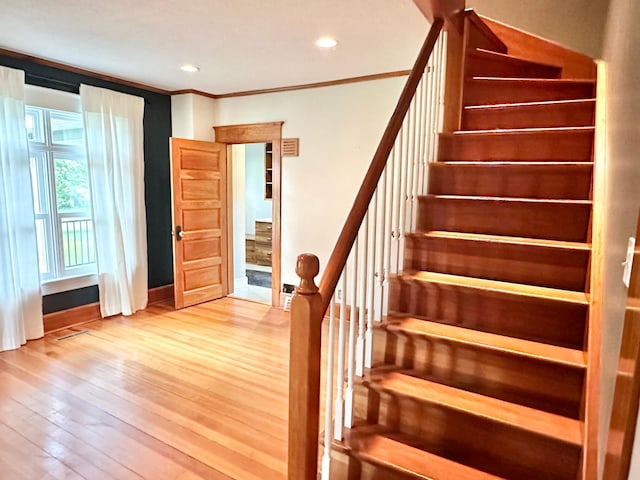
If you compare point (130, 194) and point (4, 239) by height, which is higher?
point (130, 194)

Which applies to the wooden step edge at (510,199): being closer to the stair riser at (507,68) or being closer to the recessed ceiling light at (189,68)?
the stair riser at (507,68)

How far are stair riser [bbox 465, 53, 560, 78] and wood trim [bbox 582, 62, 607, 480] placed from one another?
3.25ft

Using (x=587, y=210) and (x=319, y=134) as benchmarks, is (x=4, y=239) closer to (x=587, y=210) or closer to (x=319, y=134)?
(x=319, y=134)

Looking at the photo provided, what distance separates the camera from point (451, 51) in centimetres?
272

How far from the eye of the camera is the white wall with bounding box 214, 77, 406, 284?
4.05 meters

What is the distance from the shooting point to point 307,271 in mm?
1322

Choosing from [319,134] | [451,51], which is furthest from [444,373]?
[319,134]

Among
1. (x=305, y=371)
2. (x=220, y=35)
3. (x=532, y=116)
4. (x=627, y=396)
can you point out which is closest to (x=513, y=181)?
(x=532, y=116)

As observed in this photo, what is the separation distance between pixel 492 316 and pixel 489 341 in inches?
7.7

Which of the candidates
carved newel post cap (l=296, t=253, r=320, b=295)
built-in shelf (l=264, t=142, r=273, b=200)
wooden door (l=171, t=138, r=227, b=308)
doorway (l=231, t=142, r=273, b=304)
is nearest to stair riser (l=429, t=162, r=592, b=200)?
carved newel post cap (l=296, t=253, r=320, b=295)

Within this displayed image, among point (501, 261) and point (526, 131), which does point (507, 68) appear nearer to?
point (526, 131)

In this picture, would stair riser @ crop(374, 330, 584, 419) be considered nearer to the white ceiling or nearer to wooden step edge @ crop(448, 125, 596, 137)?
wooden step edge @ crop(448, 125, 596, 137)

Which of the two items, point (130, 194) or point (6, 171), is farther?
point (130, 194)

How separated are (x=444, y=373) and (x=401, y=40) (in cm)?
242
